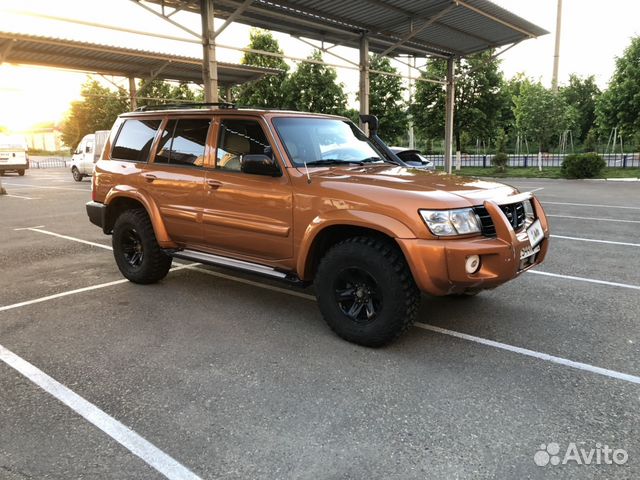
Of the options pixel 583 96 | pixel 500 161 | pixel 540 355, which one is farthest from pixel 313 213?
pixel 583 96

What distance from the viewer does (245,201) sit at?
447cm

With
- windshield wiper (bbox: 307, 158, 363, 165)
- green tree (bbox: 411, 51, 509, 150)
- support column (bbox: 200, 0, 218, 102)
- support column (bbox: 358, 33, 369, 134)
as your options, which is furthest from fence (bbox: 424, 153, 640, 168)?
windshield wiper (bbox: 307, 158, 363, 165)

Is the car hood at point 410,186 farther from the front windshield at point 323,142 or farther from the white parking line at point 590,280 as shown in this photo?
the white parking line at point 590,280

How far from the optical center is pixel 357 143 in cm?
512

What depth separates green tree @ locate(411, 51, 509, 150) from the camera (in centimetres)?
2862

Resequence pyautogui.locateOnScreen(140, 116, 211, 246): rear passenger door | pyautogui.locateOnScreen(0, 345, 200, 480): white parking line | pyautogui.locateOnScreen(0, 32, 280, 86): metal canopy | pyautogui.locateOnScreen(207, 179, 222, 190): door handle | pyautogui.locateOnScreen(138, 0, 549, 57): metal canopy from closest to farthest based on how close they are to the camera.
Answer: pyautogui.locateOnScreen(0, 345, 200, 480): white parking line, pyautogui.locateOnScreen(207, 179, 222, 190): door handle, pyautogui.locateOnScreen(140, 116, 211, 246): rear passenger door, pyautogui.locateOnScreen(138, 0, 549, 57): metal canopy, pyautogui.locateOnScreen(0, 32, 280, 86): metal canopy

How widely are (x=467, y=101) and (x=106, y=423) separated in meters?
29.6

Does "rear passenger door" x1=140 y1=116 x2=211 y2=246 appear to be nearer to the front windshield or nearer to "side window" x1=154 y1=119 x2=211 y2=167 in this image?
"side window" x1=154 y1=119 x2=211 y2=167

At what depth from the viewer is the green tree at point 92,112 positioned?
1742 inches

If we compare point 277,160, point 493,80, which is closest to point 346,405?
point 277,160

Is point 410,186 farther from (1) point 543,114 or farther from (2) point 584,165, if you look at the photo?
(1) point 543,114

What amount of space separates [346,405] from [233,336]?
1.44 metres

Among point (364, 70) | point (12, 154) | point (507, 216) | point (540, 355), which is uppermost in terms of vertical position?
point (364, 70)

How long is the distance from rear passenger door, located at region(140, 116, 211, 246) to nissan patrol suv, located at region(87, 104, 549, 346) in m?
0.01
